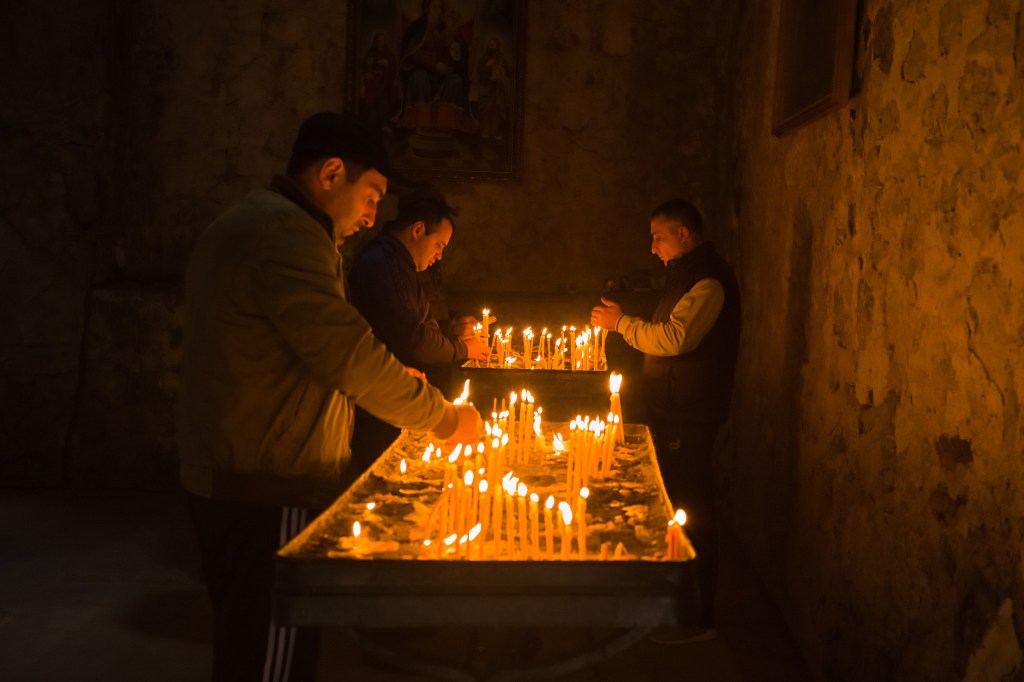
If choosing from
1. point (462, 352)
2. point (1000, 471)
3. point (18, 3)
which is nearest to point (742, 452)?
point (462, 352)

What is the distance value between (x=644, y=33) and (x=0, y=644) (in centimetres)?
603

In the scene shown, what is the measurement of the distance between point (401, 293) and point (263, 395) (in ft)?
5.70

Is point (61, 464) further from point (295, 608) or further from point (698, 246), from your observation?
point (295, 608)

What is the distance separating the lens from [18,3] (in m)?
6.30

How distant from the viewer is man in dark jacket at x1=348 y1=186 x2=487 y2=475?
Answer: 392 cm

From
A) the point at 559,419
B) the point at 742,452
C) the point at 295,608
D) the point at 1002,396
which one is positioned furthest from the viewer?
the point at 742,452

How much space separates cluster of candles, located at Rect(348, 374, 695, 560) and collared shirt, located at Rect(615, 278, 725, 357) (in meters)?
1.14

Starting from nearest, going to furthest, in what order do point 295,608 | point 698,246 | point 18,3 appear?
point 295,608, point 698,246, point 18,3

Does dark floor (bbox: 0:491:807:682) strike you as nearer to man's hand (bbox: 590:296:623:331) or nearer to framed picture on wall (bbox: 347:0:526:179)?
man's hand (bbox: 590:296:623:331)

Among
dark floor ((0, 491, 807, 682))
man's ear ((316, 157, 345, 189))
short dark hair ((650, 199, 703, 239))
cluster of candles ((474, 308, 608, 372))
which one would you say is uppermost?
short dark hair ((650, 199, 703, 239))

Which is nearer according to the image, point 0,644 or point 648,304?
point 0,644

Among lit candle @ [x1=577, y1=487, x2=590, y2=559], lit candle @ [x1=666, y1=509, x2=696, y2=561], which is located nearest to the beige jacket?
lit candle @ [x1=577, y1=487, x2=590, y2=559]

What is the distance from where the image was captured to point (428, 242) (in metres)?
4.10

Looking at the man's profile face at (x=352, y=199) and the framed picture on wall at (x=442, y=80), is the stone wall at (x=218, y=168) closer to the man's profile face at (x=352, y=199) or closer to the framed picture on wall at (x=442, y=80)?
the framed picture on wall at (x=442, y=80)
